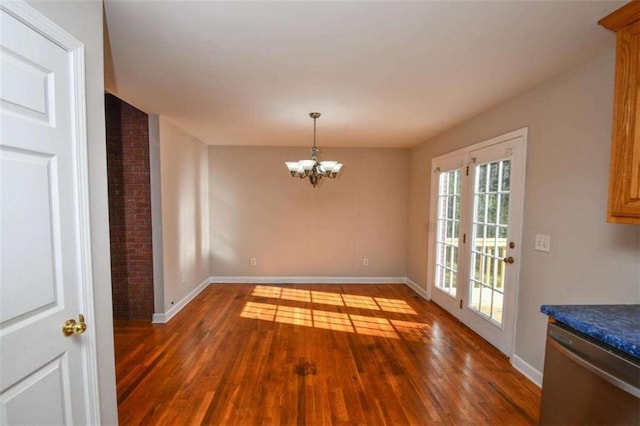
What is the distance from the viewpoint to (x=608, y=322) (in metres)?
1.22

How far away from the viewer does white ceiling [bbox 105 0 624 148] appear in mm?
1401

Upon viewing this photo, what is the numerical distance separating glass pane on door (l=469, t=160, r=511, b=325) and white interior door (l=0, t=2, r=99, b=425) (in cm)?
315

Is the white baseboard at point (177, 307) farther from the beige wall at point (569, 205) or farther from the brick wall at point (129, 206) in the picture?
the beige wall at point (569, 205)

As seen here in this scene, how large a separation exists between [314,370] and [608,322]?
6.46 ft

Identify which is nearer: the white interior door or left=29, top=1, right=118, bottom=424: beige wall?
the white interior door

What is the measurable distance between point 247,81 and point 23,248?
173 centimetres

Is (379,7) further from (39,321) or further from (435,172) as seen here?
(435,172)

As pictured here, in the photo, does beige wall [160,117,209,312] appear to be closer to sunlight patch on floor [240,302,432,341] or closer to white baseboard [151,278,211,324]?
white baseboard [151,278,211,324]

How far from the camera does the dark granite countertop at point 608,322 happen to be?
1062mm

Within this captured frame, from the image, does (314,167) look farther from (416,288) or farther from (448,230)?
(416,288)

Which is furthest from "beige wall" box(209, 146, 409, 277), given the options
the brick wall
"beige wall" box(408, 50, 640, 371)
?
"beige wall" box(408, 50, 640, 371)

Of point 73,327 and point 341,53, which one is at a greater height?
point 341,53

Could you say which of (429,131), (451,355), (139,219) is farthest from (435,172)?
(139,219)

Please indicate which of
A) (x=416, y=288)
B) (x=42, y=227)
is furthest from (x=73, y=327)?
Answer: (x=416, y=288)
